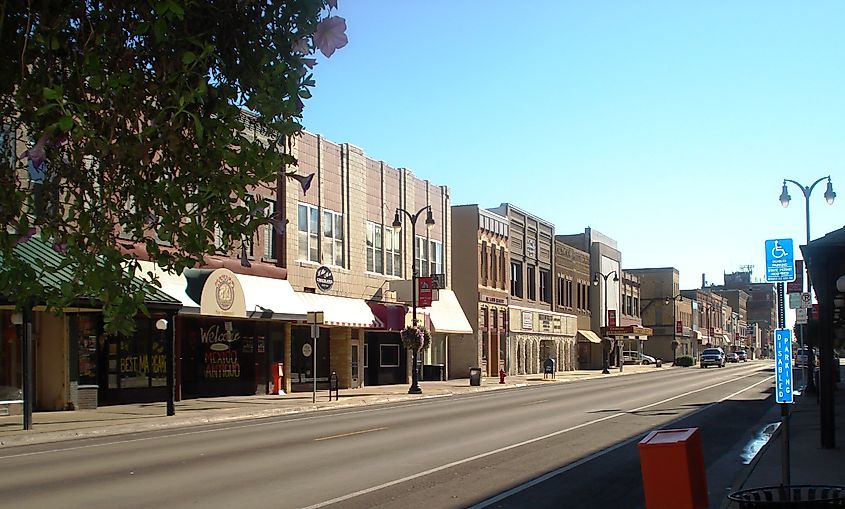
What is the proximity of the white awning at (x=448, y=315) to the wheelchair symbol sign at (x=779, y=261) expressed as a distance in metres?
37.4

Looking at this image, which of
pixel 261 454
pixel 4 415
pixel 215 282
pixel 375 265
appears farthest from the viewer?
pixel 375 265

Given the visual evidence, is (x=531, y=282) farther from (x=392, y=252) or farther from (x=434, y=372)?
(x=392, y=252)

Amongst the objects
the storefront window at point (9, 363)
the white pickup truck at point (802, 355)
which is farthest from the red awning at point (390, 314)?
the storefront window at point (9, 363)

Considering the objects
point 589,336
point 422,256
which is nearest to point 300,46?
point 422,256

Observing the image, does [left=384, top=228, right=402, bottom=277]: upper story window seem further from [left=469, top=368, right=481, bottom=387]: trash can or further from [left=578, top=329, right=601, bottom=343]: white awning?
[left=578, top=329, right=601, bottom=343]: white awning

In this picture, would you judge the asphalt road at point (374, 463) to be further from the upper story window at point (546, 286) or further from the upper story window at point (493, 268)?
the upper story window at point (546, 286)

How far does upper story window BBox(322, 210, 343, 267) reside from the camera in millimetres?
39469

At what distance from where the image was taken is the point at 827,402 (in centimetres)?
1667

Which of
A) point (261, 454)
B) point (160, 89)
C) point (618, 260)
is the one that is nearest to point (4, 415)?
point (261, 454)

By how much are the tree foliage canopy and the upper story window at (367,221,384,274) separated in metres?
38.2

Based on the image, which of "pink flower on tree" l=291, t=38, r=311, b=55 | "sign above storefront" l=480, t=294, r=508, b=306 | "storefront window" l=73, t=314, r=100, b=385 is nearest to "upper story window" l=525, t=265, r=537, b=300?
"sign above storefront" l=480, t=294, r=508, b=306

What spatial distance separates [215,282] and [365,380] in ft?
47.7

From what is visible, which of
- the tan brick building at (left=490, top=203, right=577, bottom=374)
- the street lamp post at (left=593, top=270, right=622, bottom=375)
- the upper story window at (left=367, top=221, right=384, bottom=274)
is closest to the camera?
the upper story window at (left=367, top=221, right=384, bottom=274)

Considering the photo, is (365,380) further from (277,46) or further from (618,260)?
(618,260)
